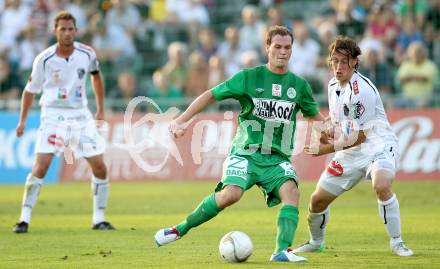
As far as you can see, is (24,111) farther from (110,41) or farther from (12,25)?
(12,25)

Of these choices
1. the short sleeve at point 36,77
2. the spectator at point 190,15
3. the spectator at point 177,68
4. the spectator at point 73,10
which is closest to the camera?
the short sleeve at point 36,77

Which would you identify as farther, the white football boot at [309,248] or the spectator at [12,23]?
the spectator at [12,23]

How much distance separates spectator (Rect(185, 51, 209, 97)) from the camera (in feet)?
76.4

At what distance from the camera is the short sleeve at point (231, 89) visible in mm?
10336

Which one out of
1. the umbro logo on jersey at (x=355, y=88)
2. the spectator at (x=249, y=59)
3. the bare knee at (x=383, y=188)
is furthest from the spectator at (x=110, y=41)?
the bare knee at (x=383, y=188)

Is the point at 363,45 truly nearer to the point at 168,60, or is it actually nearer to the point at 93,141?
the point at 168,60

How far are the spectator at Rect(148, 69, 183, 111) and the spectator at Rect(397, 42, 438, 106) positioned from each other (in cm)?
519

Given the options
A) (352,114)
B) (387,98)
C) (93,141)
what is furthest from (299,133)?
(352,114)

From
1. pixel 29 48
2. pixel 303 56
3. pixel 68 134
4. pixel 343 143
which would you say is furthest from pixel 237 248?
pixel 29 48

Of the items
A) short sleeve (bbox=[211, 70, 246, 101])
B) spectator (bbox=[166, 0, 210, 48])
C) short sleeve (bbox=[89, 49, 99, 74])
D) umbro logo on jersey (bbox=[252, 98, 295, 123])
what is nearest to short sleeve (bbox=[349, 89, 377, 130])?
umbro logo on jersey (bbox=[252, 98, 295, 123])

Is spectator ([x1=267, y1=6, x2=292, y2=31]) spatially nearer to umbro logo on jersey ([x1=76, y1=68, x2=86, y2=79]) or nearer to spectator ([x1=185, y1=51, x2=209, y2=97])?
spectator ([x1=185, y1=51, x2=209, y2=97])

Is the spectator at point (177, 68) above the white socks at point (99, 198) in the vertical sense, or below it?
above

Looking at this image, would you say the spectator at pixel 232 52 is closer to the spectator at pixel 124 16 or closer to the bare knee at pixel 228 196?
the spectator at pixel 124 16

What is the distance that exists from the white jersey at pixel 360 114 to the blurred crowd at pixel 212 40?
36.1 ft
